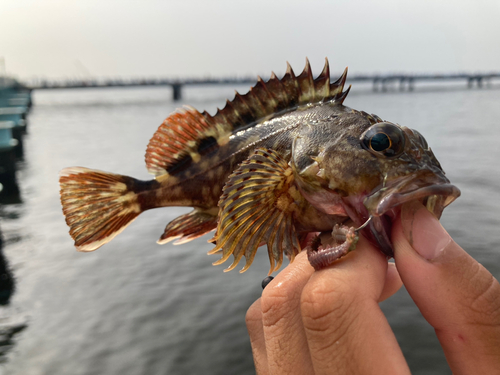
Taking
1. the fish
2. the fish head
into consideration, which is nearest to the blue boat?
the fish

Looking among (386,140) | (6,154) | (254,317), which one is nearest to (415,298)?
(386,140)

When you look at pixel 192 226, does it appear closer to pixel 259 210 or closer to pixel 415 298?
pixel 259 210

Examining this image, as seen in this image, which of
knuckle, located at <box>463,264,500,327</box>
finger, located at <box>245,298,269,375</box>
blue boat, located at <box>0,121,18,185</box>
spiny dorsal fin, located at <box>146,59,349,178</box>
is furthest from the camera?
blue boat, located at <box>0,121,18,185</box>

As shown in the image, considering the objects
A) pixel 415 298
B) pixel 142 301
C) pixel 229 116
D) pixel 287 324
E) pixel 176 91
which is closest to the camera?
pixel 415 298

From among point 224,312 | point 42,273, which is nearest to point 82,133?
point 42,273

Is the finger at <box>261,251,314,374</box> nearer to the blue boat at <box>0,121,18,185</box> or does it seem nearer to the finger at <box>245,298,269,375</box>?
the finger at <box>245,298,269,375</box>

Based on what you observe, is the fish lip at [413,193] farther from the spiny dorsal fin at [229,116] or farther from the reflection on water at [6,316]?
the reflection on water at [6,316]

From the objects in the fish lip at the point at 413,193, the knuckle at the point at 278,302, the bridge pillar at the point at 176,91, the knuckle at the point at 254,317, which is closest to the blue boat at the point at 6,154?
the knuckle at the point at 254,317
